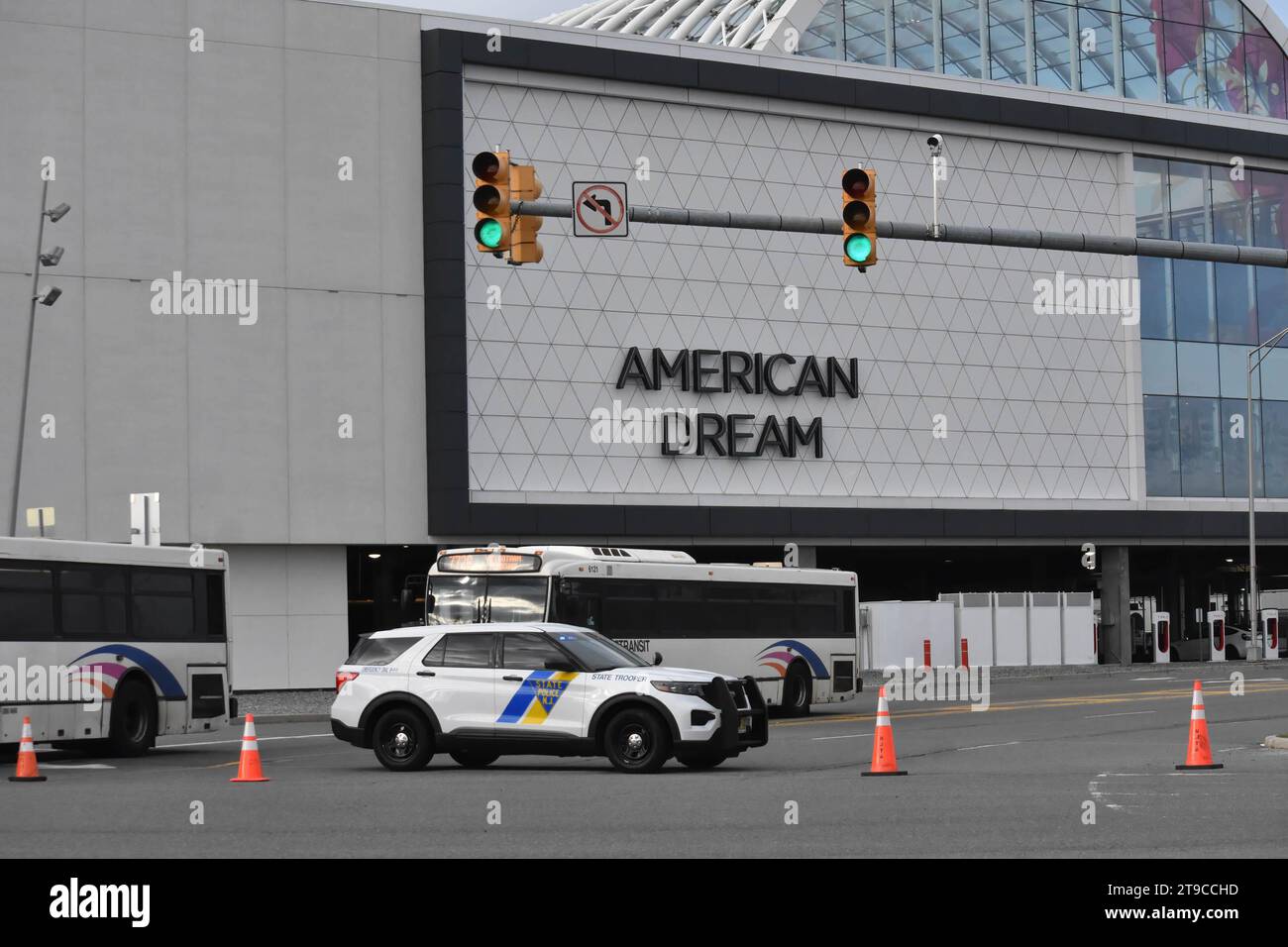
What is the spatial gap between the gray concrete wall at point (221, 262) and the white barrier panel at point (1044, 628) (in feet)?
60.3

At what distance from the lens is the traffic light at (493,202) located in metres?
19.8

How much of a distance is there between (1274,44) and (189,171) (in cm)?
3764

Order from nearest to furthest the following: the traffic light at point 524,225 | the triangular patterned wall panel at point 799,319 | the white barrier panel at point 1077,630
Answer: the traffic light at point 524,225
the triangular patterned wall panel at point 799,319
the white barrier panel at point 1077,630

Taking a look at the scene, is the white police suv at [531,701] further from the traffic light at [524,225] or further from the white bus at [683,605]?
the white bus at [683,605]

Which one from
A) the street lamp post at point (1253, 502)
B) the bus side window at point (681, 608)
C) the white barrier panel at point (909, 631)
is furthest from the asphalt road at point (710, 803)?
the street lamp post at point (1253, 502)

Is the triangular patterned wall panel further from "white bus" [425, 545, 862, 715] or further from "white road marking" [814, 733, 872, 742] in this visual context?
"white road marking" [814, 733, 872, 742]

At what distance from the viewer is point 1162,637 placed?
5994 cm

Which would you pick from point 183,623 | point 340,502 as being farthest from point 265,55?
point 183,623

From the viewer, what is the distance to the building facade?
44.4 m

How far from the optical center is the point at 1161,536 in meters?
59.0

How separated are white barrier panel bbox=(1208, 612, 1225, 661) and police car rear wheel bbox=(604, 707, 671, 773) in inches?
1714

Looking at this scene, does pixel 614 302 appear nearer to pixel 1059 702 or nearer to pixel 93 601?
pixel 1059 702

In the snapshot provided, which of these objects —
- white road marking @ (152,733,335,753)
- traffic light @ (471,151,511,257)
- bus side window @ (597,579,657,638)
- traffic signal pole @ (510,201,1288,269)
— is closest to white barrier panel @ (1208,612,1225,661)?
bus side window @ (597,579,657,638)

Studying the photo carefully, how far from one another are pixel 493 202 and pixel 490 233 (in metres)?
0.32
